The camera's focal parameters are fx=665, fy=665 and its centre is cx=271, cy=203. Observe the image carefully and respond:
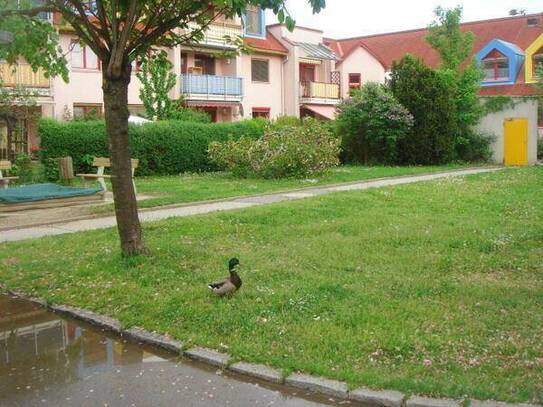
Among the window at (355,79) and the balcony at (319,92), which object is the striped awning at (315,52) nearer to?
the balcony at (319,92)

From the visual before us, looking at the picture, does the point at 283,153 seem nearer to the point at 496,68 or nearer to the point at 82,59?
the point at 82,59

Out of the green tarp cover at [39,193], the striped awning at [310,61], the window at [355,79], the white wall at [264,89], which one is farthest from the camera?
the window at [355,79]

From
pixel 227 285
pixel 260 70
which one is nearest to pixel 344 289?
pixel 227 285

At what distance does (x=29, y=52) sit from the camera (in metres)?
8.47

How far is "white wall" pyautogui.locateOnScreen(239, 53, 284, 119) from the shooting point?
3584cm

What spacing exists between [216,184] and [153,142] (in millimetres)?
4756

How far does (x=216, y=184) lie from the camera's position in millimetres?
18734

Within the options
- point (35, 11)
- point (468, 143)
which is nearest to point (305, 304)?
point (35, 11)

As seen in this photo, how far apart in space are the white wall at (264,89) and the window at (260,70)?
0.18m

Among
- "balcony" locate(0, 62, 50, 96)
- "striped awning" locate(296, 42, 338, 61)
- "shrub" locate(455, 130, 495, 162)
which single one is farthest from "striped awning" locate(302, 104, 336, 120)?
"balcony" locate(0, 62, 50, 96)

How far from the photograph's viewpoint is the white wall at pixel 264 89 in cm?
3584

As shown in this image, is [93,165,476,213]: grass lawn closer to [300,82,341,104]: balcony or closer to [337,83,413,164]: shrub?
[337,83,413,164]: shrub

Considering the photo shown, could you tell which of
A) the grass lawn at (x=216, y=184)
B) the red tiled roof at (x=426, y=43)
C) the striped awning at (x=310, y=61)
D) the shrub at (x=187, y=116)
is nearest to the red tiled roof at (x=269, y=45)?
the striped awning at (x=310, y=61)

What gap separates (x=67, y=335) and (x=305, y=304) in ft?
7.24
